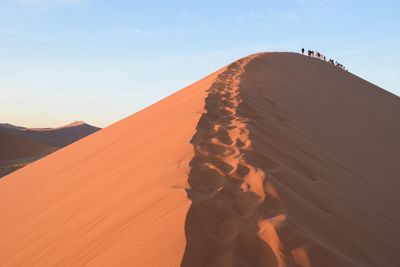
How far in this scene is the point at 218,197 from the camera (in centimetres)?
319

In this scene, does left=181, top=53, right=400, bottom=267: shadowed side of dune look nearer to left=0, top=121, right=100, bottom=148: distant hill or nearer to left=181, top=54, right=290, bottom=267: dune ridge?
left=181, top=54, right=290, bottom=267: dune ridge

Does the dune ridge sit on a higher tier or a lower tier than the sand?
higher

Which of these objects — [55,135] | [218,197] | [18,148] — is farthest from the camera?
[55,135]

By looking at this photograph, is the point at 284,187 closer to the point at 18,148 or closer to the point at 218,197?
the point at 218,197

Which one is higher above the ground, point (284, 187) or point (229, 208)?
point (229, 208)

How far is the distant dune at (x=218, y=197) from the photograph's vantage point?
269 centimetres

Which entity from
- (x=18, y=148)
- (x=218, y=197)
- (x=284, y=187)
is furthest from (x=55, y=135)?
(x=218, y=197)

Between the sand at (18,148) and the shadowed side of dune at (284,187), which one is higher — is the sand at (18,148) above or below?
below

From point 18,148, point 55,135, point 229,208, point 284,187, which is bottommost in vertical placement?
point 55,135

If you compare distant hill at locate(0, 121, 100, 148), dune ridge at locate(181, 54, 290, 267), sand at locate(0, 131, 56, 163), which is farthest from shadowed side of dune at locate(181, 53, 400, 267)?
distant hill at locate(0, 121, 100, 148)

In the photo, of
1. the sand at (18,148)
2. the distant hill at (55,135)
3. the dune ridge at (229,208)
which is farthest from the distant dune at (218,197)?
the distant hill at (55,135)

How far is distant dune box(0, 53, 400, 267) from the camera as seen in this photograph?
2.69 meters

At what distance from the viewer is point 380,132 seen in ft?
31.8

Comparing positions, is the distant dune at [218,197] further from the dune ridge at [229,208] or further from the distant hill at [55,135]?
the distant hill at [55,135]
